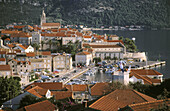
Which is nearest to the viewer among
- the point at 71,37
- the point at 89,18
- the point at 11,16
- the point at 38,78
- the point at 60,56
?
the point at 38,78

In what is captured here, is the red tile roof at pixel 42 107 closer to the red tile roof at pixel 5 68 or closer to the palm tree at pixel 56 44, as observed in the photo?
the red tile roof at pixel 5 68

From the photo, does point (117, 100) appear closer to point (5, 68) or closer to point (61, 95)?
point (61, 95)

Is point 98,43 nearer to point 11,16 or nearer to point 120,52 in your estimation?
point 120,52

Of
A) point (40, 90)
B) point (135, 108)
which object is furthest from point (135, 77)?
point (135, 108)

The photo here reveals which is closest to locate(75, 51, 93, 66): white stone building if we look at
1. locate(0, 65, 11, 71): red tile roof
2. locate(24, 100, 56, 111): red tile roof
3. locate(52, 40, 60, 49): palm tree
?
locate(52, 40, 60, 49): palm tree

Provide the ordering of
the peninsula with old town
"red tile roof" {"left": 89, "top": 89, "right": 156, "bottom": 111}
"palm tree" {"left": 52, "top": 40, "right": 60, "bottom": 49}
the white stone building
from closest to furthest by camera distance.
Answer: "red tile roof" {"left": 89, "top": 89, "right": 156, "bottom": 111}, the peninsula with old town, the white stone building, "palm tree" {"left": 52, "top": 40, "right": 60, "bottom": 49}

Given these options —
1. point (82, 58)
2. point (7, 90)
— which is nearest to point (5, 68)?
point (7, 90)

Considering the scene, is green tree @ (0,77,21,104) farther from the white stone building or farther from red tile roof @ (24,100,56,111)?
the white stone building
